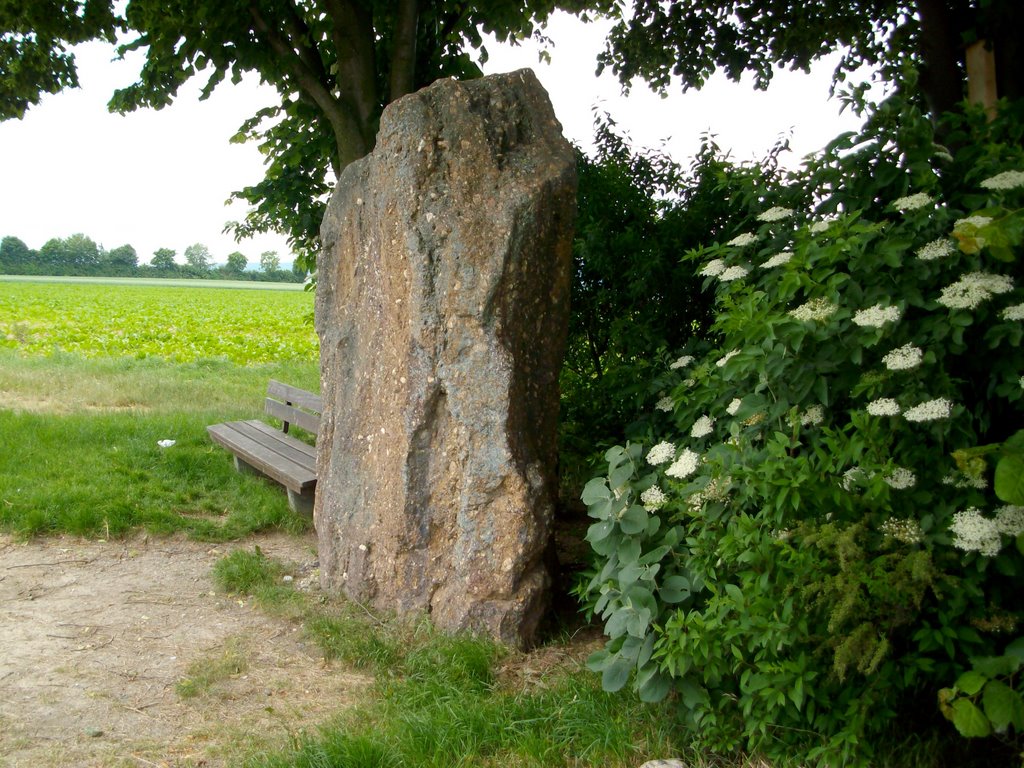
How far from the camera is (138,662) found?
4773mm

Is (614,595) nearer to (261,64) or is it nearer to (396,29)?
(396,29)

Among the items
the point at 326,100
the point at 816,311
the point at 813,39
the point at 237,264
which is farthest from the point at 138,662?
the point at 237,264

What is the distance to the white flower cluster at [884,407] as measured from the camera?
125 inches

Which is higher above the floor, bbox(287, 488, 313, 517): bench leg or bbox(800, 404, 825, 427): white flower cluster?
bbox(800, 404, 825, 427): white flower cluster

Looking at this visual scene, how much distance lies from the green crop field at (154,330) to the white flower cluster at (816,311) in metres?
9.65

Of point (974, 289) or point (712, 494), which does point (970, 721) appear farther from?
point (974, 289)

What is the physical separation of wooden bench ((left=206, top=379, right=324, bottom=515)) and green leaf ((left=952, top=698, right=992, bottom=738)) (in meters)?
4.25

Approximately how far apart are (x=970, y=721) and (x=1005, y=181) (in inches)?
78.1

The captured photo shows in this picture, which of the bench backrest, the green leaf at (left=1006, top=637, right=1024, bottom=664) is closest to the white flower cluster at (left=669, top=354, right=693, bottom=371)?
the green leaf at (left=1006, top=637, right=1024, bottom=664)

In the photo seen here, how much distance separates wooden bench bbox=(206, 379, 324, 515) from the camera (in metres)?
6.75

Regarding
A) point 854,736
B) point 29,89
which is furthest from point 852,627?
point 29,89

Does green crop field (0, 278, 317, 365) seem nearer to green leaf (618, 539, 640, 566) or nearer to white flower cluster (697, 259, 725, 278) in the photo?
white flower cluster (697, 259, 725, 278)

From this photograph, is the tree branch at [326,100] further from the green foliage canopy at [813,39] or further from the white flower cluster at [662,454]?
the white flower cluster at [662,454]

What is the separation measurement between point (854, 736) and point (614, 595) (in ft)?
3.60
